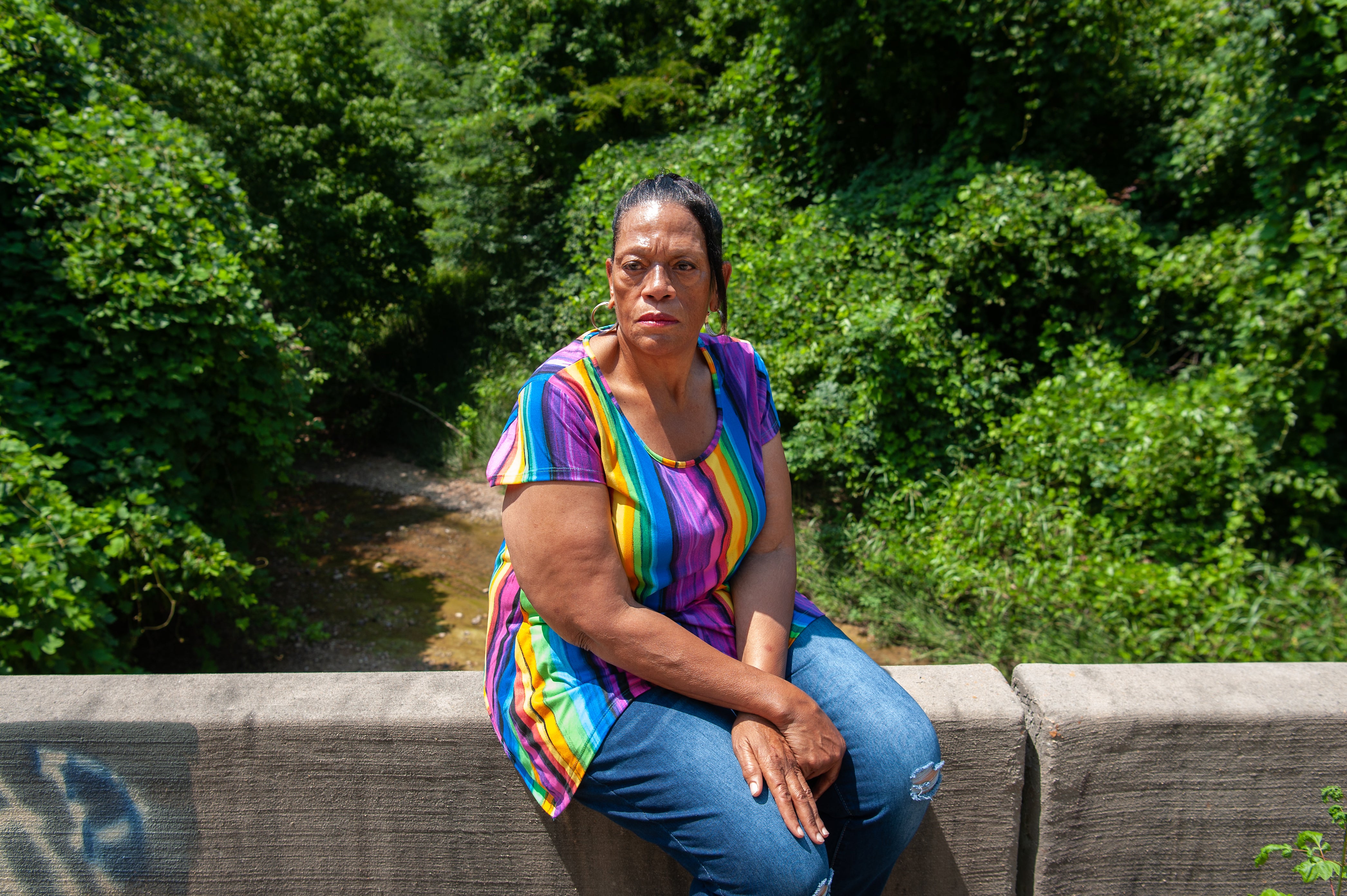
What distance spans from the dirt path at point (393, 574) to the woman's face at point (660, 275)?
108 inches

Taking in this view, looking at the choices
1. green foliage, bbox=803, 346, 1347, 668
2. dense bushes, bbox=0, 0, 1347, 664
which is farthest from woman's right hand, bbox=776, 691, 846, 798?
green foliage, bbox=803, 346, 1347, 668

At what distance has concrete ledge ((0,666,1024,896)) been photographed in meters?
1.67

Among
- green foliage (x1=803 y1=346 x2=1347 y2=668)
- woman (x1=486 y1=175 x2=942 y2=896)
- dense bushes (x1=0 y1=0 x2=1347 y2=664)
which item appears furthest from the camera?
green foliage (x1=803 y1=346 x2=1347 y2=668)

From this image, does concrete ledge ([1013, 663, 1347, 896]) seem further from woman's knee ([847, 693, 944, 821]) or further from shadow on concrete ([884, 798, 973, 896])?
woman's knee ([847, 693, 944, 821])

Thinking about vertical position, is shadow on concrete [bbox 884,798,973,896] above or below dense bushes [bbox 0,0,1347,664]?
below

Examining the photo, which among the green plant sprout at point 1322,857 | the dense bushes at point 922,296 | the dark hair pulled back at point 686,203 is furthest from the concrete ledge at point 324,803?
the dense bushes at point 922,296

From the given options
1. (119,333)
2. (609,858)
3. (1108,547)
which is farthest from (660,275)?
(1108,547)

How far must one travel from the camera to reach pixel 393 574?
19.0 ft

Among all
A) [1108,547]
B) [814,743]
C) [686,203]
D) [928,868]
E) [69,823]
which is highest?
[686,203]

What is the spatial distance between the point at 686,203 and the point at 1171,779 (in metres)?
1.60

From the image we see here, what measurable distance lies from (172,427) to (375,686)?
2.73 meters

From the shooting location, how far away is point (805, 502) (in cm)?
550

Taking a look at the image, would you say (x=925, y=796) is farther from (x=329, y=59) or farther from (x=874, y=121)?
(x=329, y=59)

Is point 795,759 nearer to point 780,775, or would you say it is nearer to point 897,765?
point 780,775
